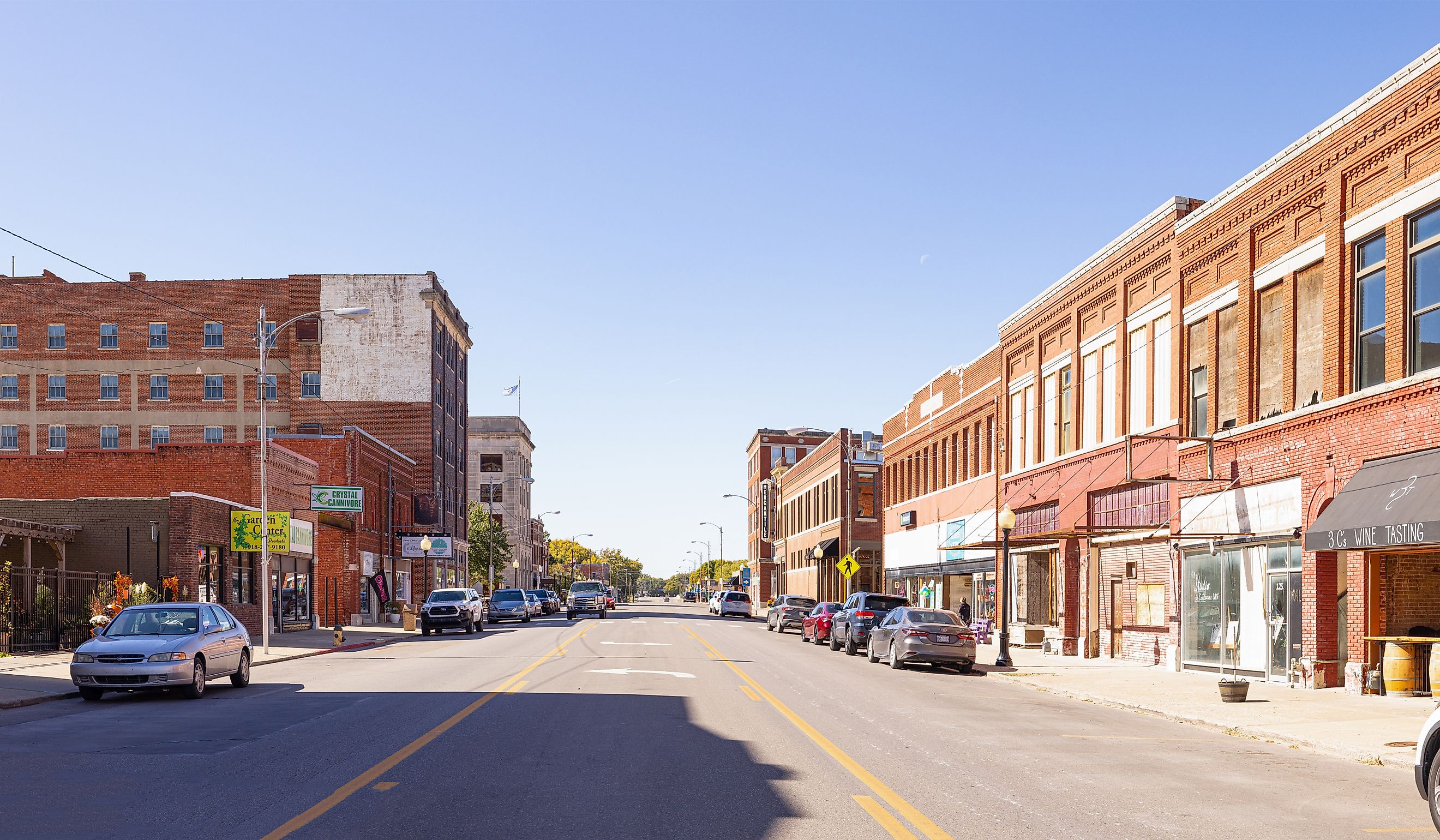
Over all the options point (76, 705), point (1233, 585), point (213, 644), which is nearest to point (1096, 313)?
point (1233, 585)

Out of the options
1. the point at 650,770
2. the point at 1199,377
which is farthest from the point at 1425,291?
the point at 650,770

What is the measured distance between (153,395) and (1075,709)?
227ft

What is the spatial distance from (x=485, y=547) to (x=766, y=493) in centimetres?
2959

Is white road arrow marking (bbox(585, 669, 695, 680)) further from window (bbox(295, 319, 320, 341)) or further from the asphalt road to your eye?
window (bbox(295, 319, 320, 341))

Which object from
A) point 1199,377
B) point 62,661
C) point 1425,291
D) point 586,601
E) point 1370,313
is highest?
point 1425,291

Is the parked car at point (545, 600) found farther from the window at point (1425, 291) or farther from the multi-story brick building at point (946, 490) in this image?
the window at point (1425, 291)

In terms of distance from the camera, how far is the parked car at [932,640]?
2900 centimetres

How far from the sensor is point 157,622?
20.6 metres

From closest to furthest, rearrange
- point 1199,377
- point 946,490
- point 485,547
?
1. point 1199,377
2. point 946,490
3. point 485,547

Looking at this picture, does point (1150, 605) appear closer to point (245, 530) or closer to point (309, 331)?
point (245, 530)

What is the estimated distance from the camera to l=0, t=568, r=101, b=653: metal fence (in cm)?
2852

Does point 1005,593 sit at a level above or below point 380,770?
below

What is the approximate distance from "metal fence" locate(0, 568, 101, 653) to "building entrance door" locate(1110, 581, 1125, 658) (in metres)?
25.9

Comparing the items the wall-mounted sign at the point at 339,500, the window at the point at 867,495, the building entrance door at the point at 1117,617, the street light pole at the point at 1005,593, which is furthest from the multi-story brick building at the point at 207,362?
the street light pole at the point at 1005,593
